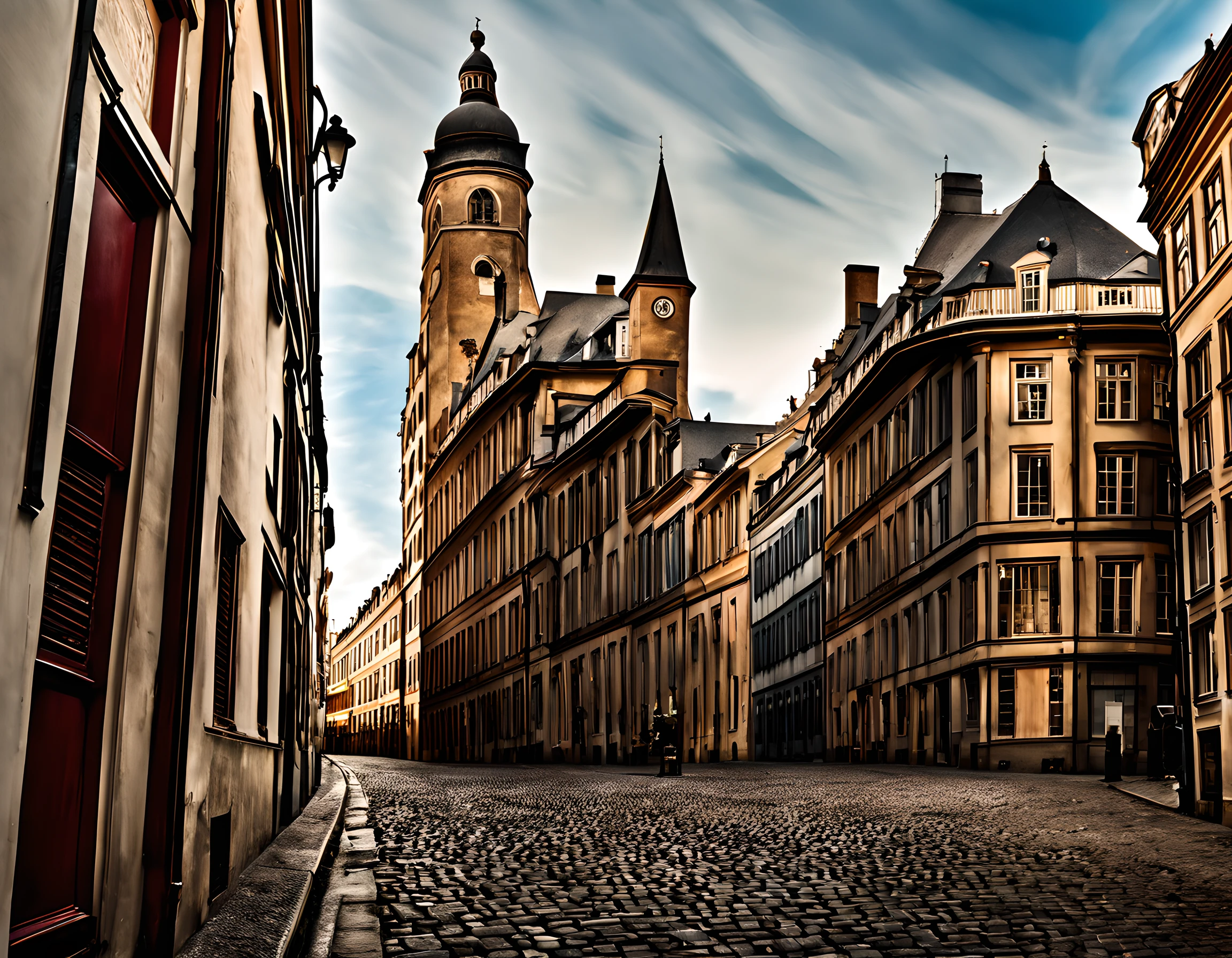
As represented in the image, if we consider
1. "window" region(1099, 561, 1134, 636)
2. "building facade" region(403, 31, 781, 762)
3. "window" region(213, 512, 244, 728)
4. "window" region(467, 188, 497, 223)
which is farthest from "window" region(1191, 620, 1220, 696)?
"window" region(467, 188, 497, 223)

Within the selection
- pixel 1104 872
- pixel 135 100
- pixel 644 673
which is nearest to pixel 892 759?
pixel 644 673

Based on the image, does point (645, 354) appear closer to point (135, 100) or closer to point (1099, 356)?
point (1099, 356)

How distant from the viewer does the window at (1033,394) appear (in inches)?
1705

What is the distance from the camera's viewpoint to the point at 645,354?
72625 mm

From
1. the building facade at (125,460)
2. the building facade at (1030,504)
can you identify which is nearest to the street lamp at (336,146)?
the building facade at (125,460)

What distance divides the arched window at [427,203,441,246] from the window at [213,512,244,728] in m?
86.9

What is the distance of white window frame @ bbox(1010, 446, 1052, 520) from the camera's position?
42906 mm

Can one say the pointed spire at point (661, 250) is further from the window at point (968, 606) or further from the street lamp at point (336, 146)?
the street lamp at point (336, 146)

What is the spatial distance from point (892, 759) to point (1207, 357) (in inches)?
1152

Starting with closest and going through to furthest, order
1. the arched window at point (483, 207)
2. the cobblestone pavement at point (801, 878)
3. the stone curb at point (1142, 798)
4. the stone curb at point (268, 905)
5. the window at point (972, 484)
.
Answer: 1. the stone curb at point (268, 905)
2. the cobblestone pavement at point (801, 878)
3. the stone curb at point (1142, 798)
4. the window at point (972, 484)
5. the arched window at point (483, 207)

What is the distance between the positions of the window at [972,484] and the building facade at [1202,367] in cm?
2087

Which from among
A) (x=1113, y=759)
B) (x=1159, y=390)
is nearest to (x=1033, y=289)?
(x=1159, y=390)

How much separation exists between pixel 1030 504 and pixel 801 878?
3358 cm

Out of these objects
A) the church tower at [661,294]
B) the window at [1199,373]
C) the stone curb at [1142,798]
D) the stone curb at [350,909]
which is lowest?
the stone curb at [350,909]
